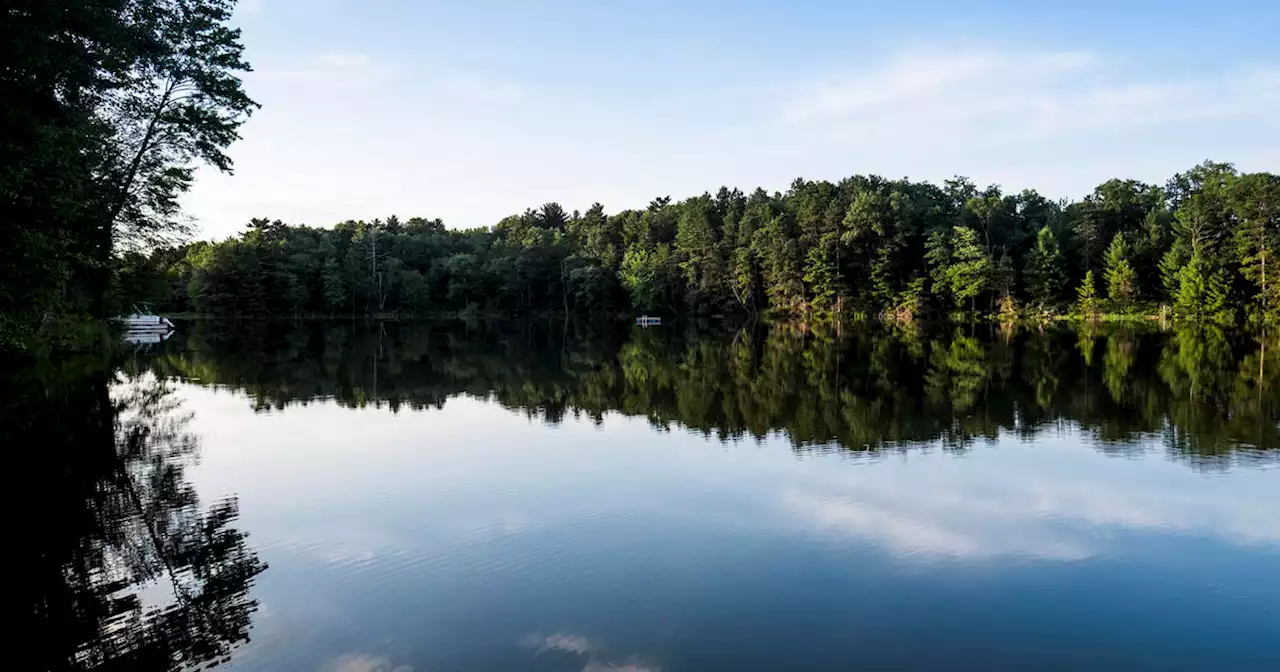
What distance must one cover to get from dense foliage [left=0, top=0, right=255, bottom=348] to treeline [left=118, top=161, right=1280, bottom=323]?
3382cm

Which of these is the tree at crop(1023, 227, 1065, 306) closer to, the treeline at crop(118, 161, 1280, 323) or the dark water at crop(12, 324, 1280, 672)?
the treeline at crop(118, 161, 1280, 323)

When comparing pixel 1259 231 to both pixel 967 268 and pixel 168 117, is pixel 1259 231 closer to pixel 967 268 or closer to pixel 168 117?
pixel 967 268

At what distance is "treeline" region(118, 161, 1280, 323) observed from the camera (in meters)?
59.5

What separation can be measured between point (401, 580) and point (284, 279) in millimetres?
79416

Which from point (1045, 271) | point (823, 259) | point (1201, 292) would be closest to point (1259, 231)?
point (1201, 292)

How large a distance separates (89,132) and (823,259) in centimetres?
6662

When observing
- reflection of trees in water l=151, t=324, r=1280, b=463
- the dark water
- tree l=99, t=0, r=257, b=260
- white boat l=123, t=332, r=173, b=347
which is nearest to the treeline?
white boat l=123, t=332, r=173, b=347

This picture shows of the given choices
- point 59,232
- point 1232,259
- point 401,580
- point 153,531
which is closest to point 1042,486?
point 401,580

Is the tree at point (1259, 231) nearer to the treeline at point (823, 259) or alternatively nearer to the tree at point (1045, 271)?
the treeline at point (823, 259)

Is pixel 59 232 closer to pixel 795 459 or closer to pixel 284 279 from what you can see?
pixel 795 459

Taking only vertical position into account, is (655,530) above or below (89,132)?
below

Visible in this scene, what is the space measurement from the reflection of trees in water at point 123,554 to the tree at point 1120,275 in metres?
64.5

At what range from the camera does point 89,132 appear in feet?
43.0

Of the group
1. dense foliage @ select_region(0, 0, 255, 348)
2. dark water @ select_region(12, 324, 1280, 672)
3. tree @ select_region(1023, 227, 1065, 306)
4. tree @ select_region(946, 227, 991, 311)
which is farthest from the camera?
tree @ select_region(946, 227, 991, 311)
